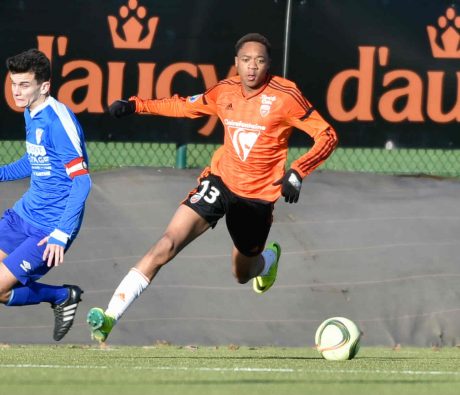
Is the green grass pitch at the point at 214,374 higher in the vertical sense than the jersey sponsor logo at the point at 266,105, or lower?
lower

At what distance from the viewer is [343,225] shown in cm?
1384

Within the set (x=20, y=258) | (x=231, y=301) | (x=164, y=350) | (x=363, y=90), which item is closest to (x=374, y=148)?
(x=363, y=90)

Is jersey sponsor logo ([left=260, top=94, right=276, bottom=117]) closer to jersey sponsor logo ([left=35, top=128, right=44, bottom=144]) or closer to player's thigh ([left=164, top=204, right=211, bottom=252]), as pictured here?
player's thigh ([left=164, top=204, right=211, bottom=252])

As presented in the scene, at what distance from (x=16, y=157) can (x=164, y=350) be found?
3.77 meters

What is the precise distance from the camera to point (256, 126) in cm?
1000

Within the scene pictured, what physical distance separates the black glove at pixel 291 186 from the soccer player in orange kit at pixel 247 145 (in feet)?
0.03

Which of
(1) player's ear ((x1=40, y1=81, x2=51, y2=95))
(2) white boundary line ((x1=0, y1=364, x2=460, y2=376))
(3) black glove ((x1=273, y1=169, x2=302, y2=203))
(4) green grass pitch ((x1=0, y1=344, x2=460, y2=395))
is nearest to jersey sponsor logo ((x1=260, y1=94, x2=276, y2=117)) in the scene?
(3) black glove ((x1=273, y1=169, x2=302, y2=203))

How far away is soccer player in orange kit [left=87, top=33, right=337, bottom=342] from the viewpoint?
32.0 ft

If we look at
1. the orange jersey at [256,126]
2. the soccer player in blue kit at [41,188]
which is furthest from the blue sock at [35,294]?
the orange jersey at [256,126]

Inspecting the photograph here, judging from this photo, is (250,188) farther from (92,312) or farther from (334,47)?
(334,47)

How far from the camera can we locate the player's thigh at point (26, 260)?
976 cm

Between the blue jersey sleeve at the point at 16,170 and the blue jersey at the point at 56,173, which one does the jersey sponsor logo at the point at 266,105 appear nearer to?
the blue jersey at the point at 56,173

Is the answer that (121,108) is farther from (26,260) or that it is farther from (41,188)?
(26,260)

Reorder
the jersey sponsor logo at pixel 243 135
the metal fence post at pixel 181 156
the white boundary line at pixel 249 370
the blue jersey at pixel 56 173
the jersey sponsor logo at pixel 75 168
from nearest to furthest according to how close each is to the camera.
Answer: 1. the white boundary line at pixel 249 370
2. the blue jersey at pixel 56 173
3. the jersey sponsor logo at pixel 75 168
4. the jersey sponsor logo at pixel 243 135
5. the metal fence post at pixel 181 156
